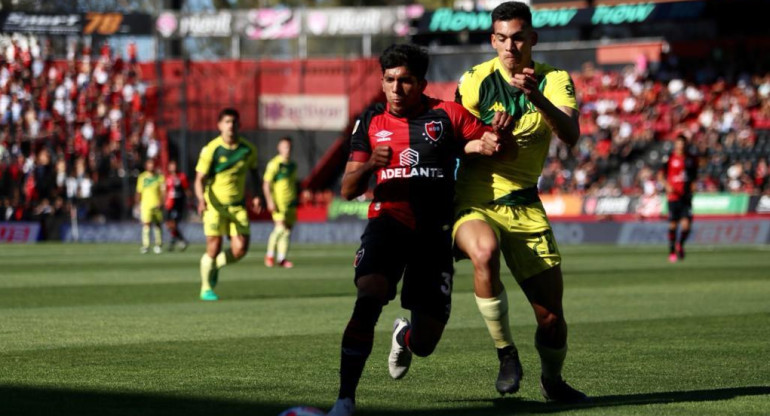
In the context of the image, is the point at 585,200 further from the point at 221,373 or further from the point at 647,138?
the point at 221,373

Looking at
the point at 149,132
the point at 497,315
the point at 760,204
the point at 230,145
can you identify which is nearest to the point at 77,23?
the point at 149,132

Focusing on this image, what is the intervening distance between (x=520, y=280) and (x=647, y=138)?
34392 millimetres

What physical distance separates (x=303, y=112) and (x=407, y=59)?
4241 centimetres

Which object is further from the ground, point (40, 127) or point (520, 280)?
point (520, 280)

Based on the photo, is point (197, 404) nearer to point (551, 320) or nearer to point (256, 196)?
point (551, 320)

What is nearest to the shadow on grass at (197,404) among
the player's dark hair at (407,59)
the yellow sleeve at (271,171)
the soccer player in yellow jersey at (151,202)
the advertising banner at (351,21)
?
the player's dark hair at (407,59)

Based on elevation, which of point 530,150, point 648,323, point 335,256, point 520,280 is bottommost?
point 335,256

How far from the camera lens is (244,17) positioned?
54.0m

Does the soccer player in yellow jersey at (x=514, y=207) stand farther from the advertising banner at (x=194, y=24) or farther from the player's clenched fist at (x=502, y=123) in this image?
the advertising banner at (x=194, y=24)

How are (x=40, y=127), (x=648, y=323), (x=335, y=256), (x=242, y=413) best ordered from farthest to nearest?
(x=40, y=127), (x=335, y=256), (x=648, y=323), (x=242, y=413)

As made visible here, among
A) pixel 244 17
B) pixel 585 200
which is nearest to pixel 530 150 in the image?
pixel 585 200

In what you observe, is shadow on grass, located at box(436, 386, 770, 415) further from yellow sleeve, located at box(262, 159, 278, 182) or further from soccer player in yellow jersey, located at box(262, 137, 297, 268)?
yellow sleeve, located at box(262, 159, 278, 182)

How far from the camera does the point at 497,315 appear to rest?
25.0 feet

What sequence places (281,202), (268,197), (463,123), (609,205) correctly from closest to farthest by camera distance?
(463,123)
(268,197)
(281,202)
(609,205)
